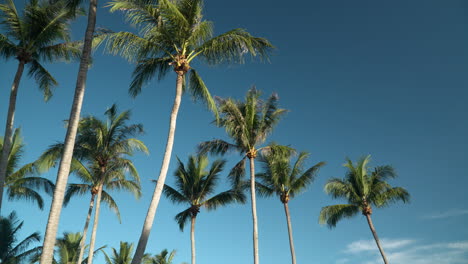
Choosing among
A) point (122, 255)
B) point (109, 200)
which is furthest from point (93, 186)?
point (122, 255)

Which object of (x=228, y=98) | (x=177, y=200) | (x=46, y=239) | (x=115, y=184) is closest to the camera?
(x=46, y=239)

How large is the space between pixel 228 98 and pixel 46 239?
46.7ft

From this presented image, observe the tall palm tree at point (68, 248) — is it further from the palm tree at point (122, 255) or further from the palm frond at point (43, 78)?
the palm frond at point (43, 78)

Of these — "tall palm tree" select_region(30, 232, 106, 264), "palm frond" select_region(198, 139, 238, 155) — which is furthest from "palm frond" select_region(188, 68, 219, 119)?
"tall palm tree" select_region(30, 232, 106, 264)

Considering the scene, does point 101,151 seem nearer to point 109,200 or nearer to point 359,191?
point 109,200

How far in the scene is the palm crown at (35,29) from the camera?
14188 millimetres

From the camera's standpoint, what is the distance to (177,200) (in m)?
26.0

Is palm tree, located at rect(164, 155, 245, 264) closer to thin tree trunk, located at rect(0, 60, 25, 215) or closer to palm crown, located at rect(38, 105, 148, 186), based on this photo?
palm crown, located at rect(38, 105, 148, 186)

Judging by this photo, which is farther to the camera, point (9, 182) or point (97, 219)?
point (97, 219)

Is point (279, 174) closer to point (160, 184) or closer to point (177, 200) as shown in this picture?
point (177, 200)

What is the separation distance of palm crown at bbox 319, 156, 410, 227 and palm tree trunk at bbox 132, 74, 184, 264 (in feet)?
57.0

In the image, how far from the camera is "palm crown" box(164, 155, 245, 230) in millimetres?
25359

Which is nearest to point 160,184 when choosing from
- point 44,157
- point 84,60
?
point 84,60

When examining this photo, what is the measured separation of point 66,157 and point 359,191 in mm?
22834
